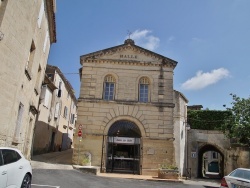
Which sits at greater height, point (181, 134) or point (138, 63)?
point (138, 63)

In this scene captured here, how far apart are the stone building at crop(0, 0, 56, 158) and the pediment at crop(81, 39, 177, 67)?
6.24 meters

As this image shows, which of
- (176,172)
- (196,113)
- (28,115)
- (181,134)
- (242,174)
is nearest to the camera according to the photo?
(242,174)

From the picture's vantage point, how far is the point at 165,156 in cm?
1952

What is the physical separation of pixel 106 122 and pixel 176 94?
8.23 metres

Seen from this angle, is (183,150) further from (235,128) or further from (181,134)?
(235,128)

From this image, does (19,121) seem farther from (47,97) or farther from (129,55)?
(47,97)

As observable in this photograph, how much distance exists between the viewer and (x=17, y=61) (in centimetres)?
1122

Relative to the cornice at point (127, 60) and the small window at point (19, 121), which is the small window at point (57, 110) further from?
the small window at point (19, 121)

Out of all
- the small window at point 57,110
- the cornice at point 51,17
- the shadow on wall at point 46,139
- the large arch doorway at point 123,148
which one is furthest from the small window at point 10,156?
the small window at point 57,110

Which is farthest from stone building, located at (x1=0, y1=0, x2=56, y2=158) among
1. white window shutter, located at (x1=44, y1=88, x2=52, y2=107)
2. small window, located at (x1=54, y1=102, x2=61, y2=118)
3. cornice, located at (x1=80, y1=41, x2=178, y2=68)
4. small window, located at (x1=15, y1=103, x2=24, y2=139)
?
small window, located at (x1=54, y1=102, x2=61, y2=118)

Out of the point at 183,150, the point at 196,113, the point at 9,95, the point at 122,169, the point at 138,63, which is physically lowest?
the point at 122,169

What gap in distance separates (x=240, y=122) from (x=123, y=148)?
35.3ft

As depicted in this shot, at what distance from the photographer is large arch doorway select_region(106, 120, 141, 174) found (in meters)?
19.7

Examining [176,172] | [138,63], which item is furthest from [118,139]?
[138,63]
